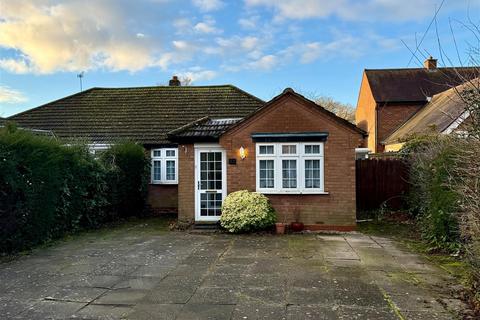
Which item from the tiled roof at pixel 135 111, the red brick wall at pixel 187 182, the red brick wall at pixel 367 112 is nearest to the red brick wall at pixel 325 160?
the red brick wall at pixel 187 182

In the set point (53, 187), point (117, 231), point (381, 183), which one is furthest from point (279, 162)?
point (53, 187)

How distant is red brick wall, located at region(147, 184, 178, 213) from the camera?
53.9 feet

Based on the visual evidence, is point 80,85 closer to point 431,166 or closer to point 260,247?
point 260,247

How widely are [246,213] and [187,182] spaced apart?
2444mm

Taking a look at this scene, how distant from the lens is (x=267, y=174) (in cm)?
1185

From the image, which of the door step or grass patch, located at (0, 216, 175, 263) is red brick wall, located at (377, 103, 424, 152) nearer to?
grass patch, located at (0, 216, 175, 263)

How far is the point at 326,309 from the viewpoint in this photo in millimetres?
5141

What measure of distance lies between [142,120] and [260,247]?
11121mm

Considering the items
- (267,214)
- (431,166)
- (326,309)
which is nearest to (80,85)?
(267,214)

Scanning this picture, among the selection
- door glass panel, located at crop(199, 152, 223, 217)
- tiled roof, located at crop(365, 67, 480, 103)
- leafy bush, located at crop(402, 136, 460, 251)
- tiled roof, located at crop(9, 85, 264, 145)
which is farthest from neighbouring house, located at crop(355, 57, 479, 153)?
door glass panel, located at crop(199, 152, 223, 217)

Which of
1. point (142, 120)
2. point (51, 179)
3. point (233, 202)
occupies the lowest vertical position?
point (233, 202)

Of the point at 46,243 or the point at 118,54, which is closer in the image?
the point at 46,243

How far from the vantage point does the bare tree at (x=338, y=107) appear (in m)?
39.9

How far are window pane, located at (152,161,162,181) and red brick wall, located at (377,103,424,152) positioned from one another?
18.8 meters
